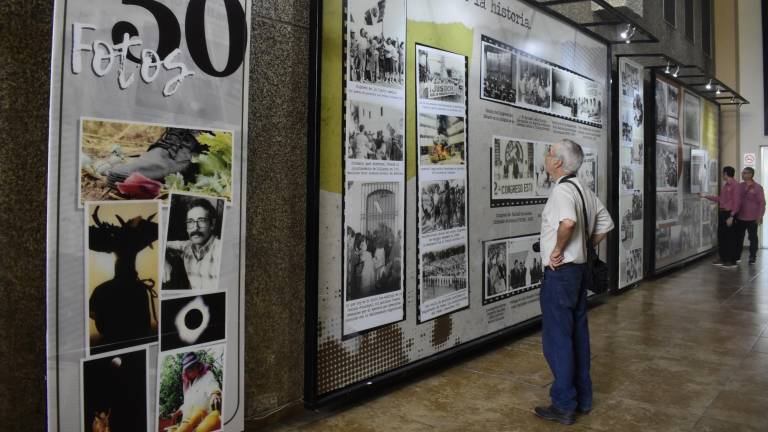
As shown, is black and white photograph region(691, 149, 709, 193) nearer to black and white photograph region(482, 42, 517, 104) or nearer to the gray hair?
black and white photograph region(482, 42, 517, 104)

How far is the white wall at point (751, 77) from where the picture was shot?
1529 cm

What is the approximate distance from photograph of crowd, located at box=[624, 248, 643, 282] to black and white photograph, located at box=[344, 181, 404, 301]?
5.47m

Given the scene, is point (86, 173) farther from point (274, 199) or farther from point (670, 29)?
point (670, 29)

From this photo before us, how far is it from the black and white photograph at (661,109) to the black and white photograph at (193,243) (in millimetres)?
8849

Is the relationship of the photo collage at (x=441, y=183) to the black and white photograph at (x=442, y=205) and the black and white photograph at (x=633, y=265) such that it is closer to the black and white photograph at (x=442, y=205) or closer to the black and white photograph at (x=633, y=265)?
the black and white photograph at (x=442, y=205)

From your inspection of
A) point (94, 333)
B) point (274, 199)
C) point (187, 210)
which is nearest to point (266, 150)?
point (274, 199)

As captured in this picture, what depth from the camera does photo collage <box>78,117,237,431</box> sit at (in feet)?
8.67

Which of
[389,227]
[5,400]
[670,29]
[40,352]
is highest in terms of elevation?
[670,29]

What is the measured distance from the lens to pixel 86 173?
259 cm

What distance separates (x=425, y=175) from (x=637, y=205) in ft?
19.0

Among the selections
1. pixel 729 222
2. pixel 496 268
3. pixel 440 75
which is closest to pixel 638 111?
pixel 729 222

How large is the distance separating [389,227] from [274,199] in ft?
3.15

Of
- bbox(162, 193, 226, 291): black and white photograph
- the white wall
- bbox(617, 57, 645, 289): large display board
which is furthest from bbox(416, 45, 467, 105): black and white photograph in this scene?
the white wall

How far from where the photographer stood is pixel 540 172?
Answer: 6.22 meters
